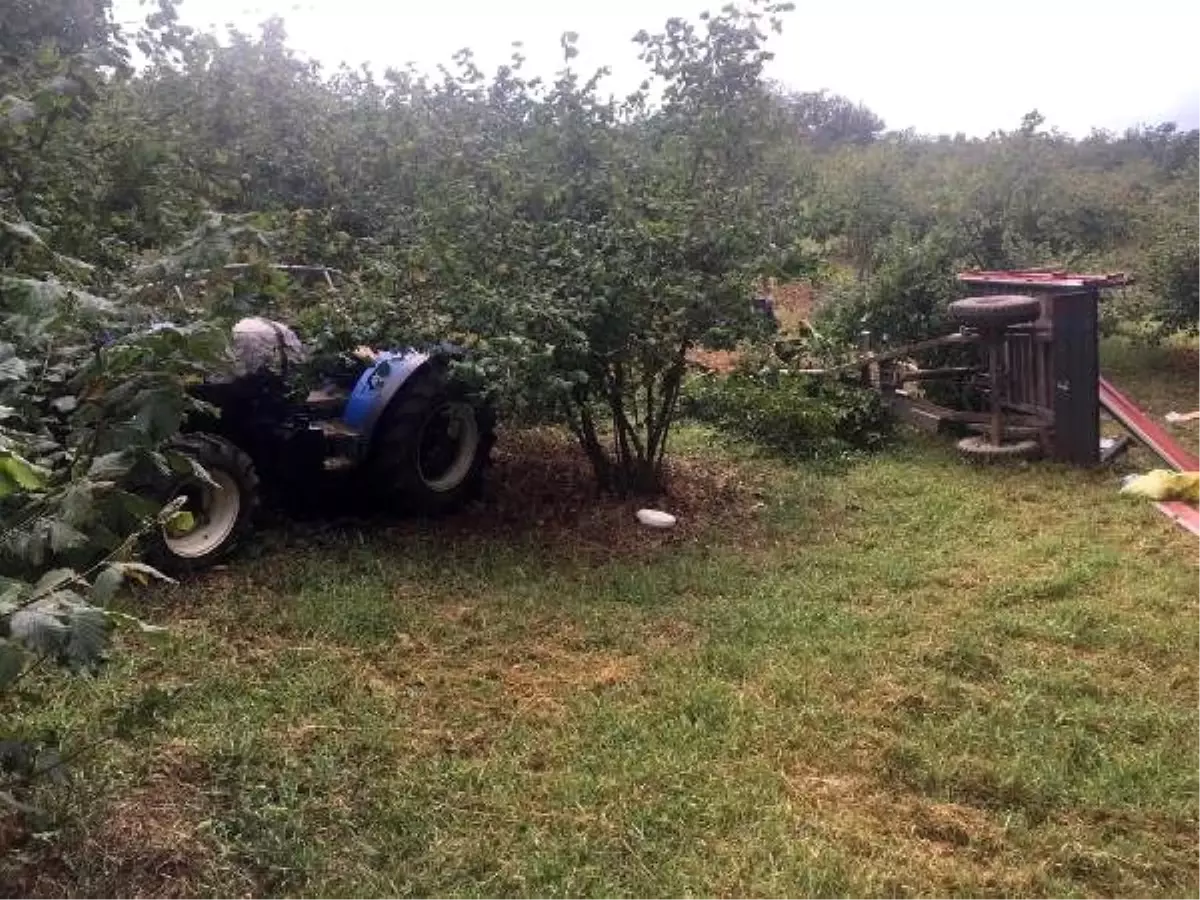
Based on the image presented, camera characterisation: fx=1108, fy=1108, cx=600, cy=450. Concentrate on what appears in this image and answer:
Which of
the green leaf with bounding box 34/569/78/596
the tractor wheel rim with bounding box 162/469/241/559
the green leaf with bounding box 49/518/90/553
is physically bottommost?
the tractor wheel rim with bounding box 162/469/241/559

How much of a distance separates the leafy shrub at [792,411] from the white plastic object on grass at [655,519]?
1.88 meters

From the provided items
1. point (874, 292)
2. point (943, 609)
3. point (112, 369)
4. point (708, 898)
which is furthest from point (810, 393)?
point (112, 369)

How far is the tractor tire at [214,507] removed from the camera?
15.8 ft

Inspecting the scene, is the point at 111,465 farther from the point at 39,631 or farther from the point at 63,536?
the point at 39,631

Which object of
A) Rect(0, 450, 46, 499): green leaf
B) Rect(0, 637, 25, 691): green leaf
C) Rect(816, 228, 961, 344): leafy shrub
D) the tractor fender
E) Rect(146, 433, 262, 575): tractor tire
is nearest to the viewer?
Rect(0, 450, 46, 499): green leaf

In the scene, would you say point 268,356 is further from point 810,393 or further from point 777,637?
point 810,393

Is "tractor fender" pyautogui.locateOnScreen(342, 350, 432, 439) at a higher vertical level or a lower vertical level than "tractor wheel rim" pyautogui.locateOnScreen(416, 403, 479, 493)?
higher

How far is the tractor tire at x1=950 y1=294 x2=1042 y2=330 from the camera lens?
23.2 ft

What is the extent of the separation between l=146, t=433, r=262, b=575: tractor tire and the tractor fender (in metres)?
0.65

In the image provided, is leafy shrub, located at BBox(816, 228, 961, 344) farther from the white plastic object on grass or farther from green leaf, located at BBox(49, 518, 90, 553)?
green leaf, located at BBox(49, 518, 90, 553)

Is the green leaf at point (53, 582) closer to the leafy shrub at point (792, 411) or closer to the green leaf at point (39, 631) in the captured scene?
the green leaf at point (39, 631)

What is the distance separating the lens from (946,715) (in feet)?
12.3

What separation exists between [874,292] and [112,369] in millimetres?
7793

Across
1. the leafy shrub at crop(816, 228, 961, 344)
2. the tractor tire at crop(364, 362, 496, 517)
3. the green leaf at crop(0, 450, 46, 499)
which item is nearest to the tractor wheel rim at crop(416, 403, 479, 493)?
the tractor tire at crop(364, 362, 496, 517)
